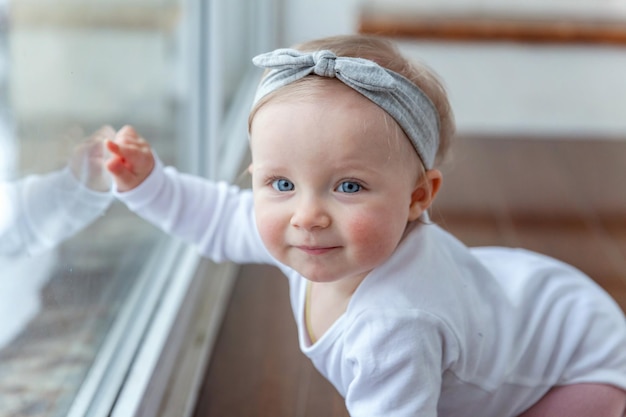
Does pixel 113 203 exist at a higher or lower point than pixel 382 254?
lower

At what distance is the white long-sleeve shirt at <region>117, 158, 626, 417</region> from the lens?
95cm

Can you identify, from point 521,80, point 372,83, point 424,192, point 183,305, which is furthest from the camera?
point 521,80

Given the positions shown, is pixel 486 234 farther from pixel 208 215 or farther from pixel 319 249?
pixel 319 249

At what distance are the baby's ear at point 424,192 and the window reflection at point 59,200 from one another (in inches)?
16.1

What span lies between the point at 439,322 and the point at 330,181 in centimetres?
20

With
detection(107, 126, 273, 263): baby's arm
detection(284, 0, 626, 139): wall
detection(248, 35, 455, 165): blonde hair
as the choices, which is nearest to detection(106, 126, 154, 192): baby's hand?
detection(107, 126, 273, 263): baby's arm

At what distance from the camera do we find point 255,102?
3.17 feet

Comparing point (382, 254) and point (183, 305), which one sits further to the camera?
point (183, 305)

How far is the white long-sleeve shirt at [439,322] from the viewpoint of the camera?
951 mm

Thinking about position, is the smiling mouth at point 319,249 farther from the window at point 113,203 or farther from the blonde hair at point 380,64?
the window at point 113,203

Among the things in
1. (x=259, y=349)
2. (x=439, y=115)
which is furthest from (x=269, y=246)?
(x=259, y=349)

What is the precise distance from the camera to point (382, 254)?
95 cm

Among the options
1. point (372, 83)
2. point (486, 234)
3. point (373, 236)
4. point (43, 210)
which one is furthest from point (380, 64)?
point (486, 234)

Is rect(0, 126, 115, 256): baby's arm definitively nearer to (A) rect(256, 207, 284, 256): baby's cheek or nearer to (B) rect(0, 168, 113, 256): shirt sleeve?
(B) rect(0, 168, 113, 256): shirt sleeve
